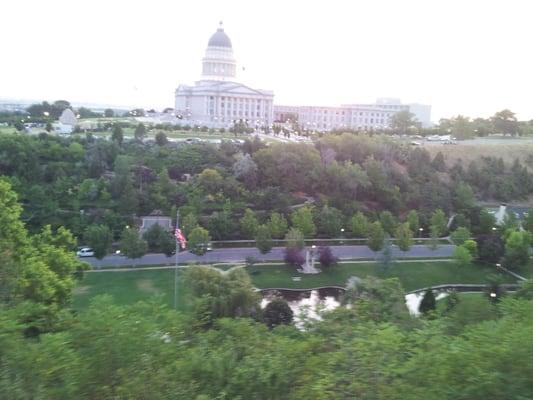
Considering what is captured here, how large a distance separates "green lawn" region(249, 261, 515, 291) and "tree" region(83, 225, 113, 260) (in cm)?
331

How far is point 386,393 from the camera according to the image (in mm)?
2465

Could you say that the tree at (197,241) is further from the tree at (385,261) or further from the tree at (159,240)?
the tree at (385,261)

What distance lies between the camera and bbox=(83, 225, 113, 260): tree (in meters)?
11.5

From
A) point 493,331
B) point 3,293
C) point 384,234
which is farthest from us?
point 384,234

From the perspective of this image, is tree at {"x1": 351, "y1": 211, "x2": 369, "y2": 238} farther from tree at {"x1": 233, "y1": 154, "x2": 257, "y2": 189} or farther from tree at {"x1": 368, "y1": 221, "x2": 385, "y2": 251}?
tree at {"x1": 233, "y1": 154, "x2": 257, "y2": 189}

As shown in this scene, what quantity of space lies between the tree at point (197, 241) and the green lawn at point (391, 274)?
127 centimetres

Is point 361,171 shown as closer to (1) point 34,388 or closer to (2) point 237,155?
(2) point 237,155

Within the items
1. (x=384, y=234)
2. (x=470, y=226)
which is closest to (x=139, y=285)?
(x=384, y=234)

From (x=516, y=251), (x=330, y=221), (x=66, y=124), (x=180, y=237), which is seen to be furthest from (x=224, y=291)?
(x=66, y=124)

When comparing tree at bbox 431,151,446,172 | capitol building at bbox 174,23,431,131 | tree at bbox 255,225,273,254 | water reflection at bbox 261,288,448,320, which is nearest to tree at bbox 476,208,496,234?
water reflection at bbox 261,288,448,320

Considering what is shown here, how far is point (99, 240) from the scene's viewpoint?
11.5 meters

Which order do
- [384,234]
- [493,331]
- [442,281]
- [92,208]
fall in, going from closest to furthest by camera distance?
[493,331], [442,281], [384,234], [92,208]

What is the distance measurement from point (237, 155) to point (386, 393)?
51.3 feet

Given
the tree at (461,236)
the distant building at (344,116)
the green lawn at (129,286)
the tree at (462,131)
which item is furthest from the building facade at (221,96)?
the green lawn at (129,286)
